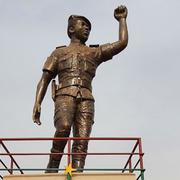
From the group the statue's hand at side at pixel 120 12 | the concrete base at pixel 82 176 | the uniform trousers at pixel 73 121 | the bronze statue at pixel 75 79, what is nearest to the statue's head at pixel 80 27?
the bronze statue at pixel 75 79

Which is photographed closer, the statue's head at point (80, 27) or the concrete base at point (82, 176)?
the concrete base at point (82, 176)

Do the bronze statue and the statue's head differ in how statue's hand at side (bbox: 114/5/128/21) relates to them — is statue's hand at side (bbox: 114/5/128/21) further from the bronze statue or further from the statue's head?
the statue's head

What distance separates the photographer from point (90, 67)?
9.51 m

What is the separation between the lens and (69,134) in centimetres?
889

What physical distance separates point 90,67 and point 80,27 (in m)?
0.93

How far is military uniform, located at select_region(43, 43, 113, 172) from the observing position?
29.1ft

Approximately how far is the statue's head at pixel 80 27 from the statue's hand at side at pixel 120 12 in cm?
59

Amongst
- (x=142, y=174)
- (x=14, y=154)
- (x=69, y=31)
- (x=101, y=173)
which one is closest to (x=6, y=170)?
(x=14, y=154)

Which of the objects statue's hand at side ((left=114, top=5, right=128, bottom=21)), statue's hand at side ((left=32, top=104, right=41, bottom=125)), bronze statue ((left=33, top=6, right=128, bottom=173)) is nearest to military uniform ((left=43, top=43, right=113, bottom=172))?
bronze statue ((left=33, top=6, right=128, bottom=173))

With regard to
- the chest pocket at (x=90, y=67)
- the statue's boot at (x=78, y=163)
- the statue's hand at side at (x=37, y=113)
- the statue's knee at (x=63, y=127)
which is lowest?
the statue's boot at (x=78, y=163)

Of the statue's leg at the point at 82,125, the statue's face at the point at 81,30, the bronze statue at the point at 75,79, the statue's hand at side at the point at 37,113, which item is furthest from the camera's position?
the statue's face at the point at 81,30

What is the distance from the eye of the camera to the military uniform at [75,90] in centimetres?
886

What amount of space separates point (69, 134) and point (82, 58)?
5.19 ft

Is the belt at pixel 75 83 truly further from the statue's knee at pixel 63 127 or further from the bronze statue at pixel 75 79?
the statue's knee at pixel 63 127
